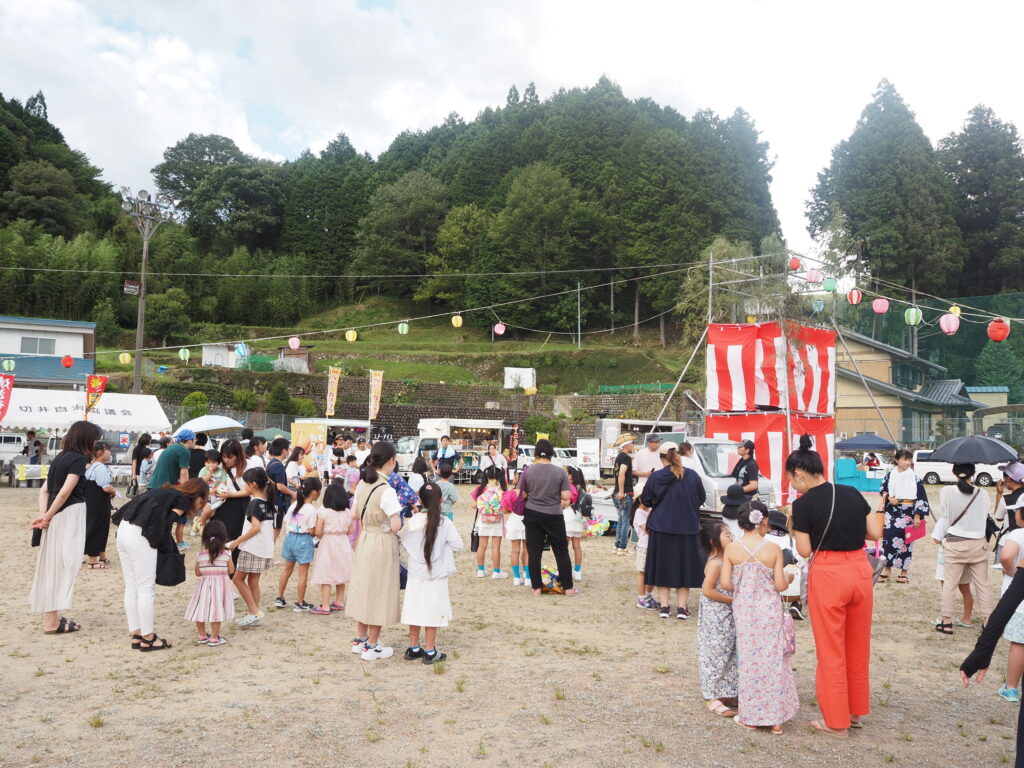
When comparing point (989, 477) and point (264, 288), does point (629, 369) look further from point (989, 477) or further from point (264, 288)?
point (264, 288)

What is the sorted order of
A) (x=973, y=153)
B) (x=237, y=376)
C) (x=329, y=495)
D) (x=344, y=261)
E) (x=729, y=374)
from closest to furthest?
(x=329, y=495), (x=729, y=374), (x=237, y=376), (x=973, y=153), (x=344, y=261)

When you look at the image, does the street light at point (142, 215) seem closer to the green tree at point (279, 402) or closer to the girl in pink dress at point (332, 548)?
the green tree at point (279, 402)

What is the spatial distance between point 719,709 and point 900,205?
47.5 meters

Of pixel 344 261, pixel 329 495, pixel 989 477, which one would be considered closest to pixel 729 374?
pixel 329 495

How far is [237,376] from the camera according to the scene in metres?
37.8

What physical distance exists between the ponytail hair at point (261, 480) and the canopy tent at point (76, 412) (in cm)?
1428

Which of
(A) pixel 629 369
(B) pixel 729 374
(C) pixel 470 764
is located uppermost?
(A) pixel 629 369

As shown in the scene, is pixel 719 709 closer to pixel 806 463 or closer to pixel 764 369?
pixel 806 463

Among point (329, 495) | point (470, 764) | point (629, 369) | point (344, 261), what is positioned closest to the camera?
point (470, 764)

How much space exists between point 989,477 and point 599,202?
3285cm

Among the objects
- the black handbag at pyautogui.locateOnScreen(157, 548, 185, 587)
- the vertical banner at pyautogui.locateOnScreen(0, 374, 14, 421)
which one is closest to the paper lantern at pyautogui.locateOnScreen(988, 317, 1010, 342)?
the black handbag at pyautogui.locateOnScreen(157, 548, 185, 587)

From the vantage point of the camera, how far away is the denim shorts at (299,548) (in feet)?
23.5

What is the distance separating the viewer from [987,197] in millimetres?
48062


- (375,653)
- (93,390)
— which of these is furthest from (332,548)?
(93,390)
